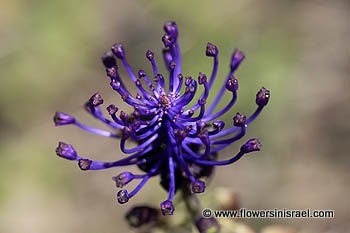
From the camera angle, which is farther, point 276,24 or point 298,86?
point 276,24

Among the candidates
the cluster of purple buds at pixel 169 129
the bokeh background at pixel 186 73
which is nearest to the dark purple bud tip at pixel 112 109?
the cluster of purple buds at pixel 169 129

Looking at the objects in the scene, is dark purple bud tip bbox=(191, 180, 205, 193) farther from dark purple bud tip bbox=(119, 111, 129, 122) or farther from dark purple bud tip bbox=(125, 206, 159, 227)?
dark purple bud tip bbox=(125, 206, 159, 227)

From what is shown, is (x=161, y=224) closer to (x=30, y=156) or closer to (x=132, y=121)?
(x=132, y=121)

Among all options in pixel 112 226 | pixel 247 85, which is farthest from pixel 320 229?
pixel 112 226

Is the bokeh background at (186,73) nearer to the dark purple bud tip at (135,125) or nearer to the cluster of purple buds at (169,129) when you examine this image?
the cluster of purple buds at (169,129)

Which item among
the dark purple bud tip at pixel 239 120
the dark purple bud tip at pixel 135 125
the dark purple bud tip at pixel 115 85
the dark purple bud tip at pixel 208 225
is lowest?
the dark purple bud tip at pixel 208 225

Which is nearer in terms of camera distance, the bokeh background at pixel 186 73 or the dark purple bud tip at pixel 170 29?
the dark purple bud tip at pixel 170 29

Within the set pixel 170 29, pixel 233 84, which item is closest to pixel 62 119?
pixel 170 29
